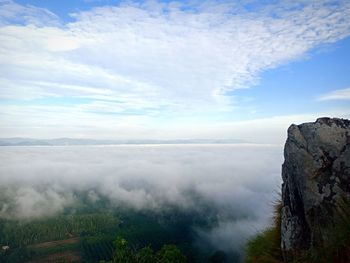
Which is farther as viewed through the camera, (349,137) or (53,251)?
(53,251)

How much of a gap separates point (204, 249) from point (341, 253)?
524ft

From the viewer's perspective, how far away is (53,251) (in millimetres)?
168375

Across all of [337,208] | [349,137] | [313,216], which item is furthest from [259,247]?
[349,137]

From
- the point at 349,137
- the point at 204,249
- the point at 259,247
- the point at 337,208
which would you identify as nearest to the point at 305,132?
the point at 349,137

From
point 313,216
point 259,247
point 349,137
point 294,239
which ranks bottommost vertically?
point 259,247

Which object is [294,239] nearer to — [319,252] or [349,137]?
[319,252]

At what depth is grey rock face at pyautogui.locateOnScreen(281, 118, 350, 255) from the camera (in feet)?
29.9

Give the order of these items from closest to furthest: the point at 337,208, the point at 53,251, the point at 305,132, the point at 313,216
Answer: the point at 337,208 → the point at 313,216 → the point at 305,132 → the point at 53,251

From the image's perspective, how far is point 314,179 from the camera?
9609 mm

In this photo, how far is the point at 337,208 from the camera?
28.5ft

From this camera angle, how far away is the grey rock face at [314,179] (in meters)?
9.11

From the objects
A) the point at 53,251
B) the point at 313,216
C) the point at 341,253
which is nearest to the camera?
the point at 341,253

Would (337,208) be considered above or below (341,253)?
above

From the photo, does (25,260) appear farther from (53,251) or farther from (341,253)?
(341,253)
